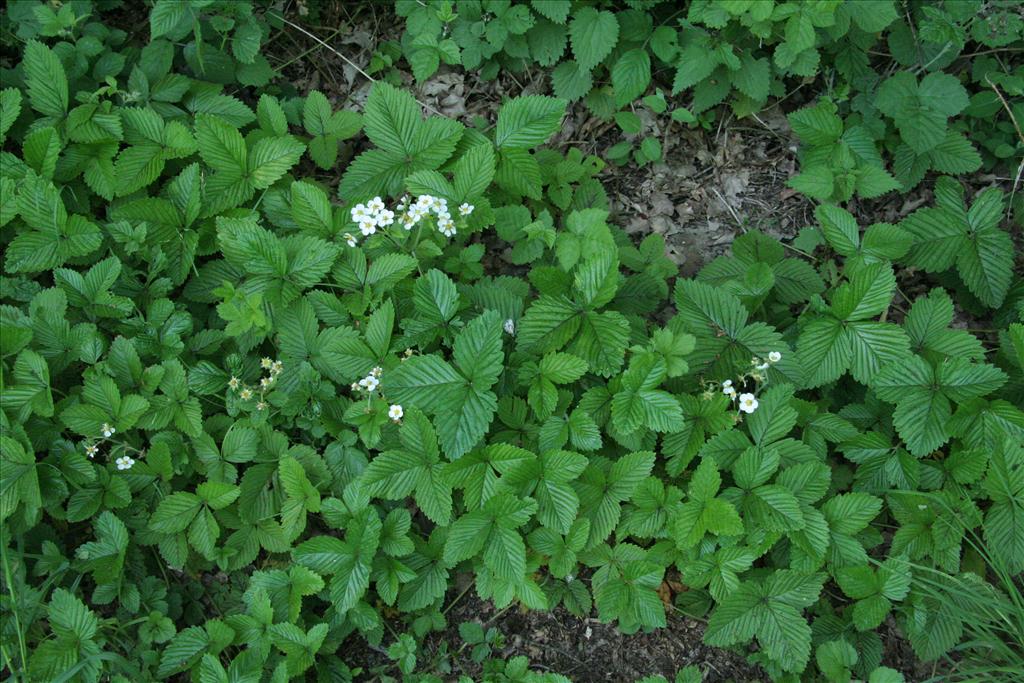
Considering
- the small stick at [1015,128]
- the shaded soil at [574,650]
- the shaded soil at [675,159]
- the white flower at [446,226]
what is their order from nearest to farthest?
the shaded soil at [574,650]
the white flower at [446,226]
the small stick at [1015,128]
the shaded soil at [675,159]

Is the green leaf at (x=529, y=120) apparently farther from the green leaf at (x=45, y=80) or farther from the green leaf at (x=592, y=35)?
the green leaf at (x=45, y=80)

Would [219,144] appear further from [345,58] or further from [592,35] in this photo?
[592,35]

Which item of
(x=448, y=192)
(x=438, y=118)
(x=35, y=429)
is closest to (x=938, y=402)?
(x=448, y=192)

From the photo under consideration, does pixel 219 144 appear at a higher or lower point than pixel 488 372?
higher

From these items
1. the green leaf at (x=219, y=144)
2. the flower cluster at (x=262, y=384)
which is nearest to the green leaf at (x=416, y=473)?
the flower cluster at (x=262, y=384)

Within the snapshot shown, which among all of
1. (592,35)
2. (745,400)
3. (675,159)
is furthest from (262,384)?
(675,159)

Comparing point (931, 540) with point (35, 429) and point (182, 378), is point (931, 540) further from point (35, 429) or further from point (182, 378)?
point (35, 429)
